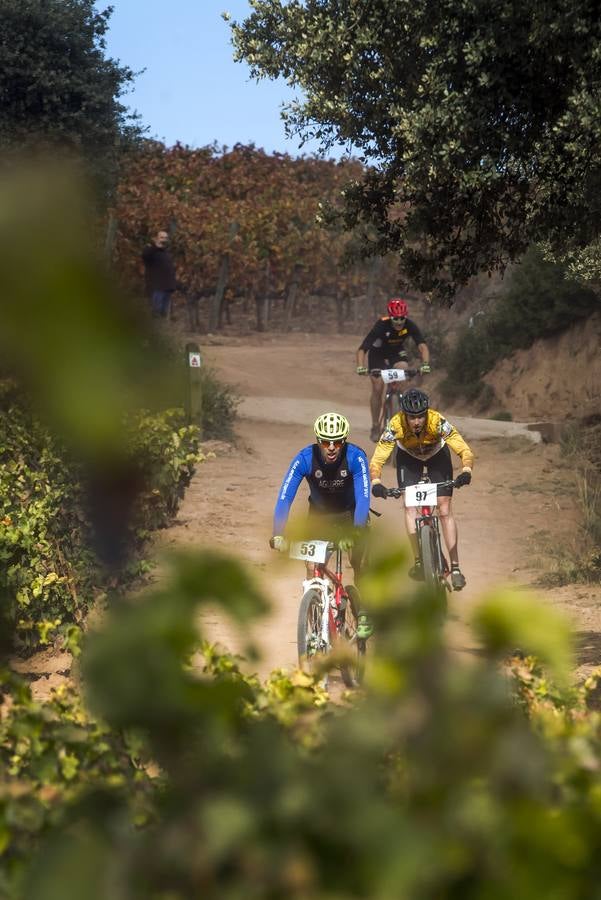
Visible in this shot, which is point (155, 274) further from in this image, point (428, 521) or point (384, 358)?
point (384, 358)

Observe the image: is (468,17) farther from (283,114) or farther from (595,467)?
(595,467)

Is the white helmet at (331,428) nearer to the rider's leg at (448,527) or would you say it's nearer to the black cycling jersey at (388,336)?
the rider's leg at (448,527)

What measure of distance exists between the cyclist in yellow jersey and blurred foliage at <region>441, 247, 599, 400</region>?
42.2 feet

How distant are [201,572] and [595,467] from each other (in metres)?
16.0

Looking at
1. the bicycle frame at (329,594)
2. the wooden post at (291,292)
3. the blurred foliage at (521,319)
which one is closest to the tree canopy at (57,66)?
the blurred foliage at (521,319)

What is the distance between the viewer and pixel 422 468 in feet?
34.0

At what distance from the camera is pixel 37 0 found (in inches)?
1168

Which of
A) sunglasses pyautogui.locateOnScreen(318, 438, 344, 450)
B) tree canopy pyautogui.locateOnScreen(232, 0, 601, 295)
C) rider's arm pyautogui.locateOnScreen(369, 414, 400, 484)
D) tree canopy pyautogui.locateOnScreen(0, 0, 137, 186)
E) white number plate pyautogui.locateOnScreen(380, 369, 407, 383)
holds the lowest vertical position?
white number plate pyautogui.locateOnScreen(380, 369, 407, 383)

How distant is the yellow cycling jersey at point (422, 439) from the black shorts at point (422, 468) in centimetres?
6

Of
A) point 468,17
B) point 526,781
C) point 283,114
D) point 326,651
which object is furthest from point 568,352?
point 526,781

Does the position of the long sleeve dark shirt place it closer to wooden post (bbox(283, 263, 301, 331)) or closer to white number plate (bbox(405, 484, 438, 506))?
white number plate (bbox(405, 484, 438, 506))

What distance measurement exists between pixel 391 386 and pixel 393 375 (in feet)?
1.83

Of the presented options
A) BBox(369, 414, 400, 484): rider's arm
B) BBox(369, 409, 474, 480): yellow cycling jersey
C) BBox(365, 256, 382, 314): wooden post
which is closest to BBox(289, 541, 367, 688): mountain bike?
BBox(369, 414, 400, 484): rider's arm

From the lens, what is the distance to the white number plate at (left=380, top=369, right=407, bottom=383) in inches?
648
